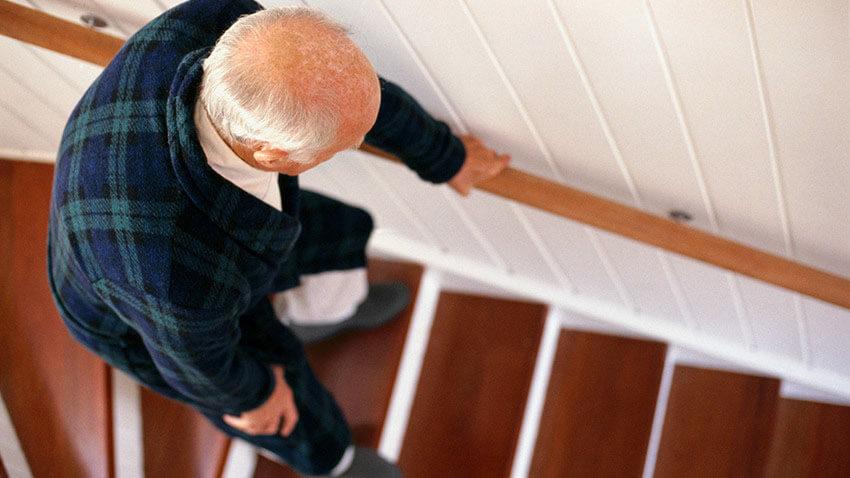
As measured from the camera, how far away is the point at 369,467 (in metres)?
2.09

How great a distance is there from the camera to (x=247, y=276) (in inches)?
54.4

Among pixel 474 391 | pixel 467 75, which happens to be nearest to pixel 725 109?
pixel 467 75

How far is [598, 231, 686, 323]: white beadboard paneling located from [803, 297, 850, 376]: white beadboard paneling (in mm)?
300

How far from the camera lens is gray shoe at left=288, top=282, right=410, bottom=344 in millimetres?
2322

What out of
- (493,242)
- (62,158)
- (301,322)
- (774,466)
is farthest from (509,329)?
(62,158)

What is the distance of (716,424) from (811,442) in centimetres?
22

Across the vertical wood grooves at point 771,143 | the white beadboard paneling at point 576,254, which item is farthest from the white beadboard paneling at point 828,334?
the white beadboard paneling at point 576,254

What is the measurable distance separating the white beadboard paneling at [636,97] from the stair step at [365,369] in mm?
915

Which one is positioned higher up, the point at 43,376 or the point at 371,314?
the point at 371,314

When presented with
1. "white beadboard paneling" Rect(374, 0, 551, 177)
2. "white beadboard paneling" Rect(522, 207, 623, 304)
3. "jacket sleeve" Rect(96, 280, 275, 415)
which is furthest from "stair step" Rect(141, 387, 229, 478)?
"white beadboard paneling" Rect(374, 0, 551, 177)

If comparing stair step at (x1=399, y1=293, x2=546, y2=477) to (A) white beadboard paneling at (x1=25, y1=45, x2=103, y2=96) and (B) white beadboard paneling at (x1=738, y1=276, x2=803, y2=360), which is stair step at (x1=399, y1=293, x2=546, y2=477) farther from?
(A) white beadboard paneling at (x1=25, y1=45, x2=103, y2=96)

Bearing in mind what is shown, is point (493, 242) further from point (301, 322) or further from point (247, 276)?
point (247, 276)

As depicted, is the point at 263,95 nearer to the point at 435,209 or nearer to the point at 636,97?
the point at 636,97

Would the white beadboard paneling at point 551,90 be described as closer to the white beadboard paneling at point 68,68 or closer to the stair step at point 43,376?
the white beadboard paneling at point 68,68
